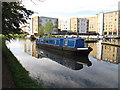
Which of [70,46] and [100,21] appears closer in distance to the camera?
[70,46]

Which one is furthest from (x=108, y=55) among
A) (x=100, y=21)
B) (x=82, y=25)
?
(x=82, y=25)

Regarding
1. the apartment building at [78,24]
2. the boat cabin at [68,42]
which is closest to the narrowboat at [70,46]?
the boat cabin at [68,42]

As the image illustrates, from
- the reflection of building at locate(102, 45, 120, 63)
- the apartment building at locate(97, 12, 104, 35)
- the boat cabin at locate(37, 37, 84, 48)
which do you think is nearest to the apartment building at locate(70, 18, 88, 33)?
the apartment building at locate(97, 12, 104, 35)

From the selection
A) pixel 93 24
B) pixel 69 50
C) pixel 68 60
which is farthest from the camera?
pixel 93 24

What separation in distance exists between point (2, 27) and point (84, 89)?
5.84 m

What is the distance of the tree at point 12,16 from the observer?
25.2 feet

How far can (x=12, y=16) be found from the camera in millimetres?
7914

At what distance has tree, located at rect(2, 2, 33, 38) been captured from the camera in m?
7.69

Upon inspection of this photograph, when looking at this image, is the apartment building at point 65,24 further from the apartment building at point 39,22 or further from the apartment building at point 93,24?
the apartment building at point 93,24

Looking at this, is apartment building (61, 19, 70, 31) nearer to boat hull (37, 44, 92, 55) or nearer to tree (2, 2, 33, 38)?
boat hull (37, 44, 92, 55)

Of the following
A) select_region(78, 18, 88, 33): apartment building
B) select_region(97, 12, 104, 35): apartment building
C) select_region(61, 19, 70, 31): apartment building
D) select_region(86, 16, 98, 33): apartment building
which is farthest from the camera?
select_region(61, 19, 70, 31): apartment building

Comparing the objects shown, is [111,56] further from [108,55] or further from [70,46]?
[70,46]

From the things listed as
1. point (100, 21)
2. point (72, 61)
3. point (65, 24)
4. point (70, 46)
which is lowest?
point (72, 61)

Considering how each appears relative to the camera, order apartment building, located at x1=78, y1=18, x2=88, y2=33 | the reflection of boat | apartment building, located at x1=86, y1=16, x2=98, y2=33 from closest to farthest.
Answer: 1. the reflection of boat
2. apartment building, located at x1=86, y1=16, x2=98, y2=33
3. apartment building, located at x1=78, y1=18, x2=88, y2=33
